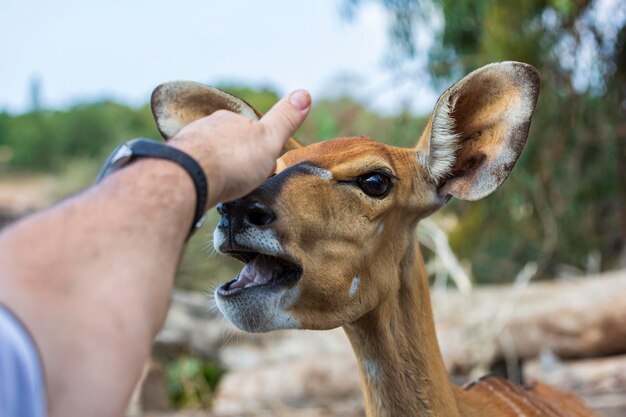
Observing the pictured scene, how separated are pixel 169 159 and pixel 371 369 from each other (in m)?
1.52

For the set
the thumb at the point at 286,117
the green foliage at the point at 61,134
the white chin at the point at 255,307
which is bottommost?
the green foliage at the point at 61,134

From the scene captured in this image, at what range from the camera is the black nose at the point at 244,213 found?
2.19m

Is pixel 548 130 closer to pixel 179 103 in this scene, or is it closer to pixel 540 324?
pixel 540 324

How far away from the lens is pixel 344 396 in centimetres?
777

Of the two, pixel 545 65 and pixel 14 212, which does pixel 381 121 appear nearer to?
pixel 545 65

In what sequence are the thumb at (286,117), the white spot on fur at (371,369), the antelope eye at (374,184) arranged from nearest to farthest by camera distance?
the thumb at (286,117) → the antelope eye at (374,184) → the white spot on fur at (371,369)

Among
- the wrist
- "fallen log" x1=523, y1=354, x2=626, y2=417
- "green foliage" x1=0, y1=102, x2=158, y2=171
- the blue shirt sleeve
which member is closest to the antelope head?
the wrist

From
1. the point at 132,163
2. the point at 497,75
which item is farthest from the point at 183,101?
the point at 132,163

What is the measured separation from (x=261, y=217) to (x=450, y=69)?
864cm

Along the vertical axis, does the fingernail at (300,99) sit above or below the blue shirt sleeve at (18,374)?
above

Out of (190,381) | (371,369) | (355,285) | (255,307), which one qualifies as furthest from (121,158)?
(190,381)

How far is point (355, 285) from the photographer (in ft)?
8.53

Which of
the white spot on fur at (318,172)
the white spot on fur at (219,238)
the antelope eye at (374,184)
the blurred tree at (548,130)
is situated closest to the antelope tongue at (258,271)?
the white spot on fur at (219,238)

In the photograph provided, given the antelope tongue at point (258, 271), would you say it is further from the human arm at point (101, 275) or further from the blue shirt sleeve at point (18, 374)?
the blue shirt sleeve at point (18, 374)
